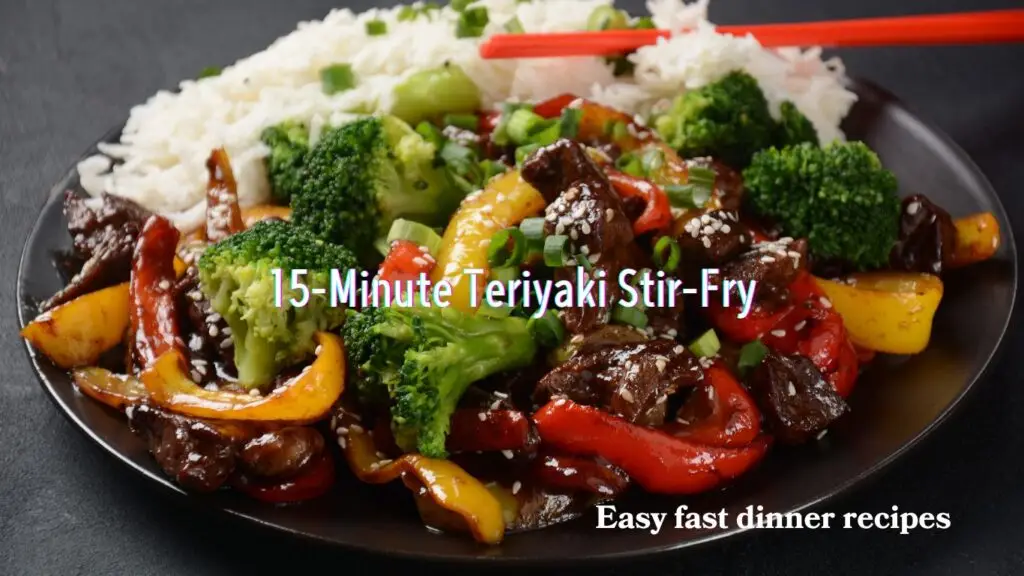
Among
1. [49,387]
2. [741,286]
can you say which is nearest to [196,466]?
[49,387]

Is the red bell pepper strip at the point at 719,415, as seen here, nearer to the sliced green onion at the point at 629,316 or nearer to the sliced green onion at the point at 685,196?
the sliced green onion at the point at 629,316

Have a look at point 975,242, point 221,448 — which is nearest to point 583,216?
point 221,448

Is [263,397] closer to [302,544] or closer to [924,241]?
[302,544]

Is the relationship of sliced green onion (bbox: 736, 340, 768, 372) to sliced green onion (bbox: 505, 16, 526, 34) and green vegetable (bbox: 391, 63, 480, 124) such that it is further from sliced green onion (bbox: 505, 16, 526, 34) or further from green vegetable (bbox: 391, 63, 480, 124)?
sliced green onion (bbox: 505, 16, 526, 34)

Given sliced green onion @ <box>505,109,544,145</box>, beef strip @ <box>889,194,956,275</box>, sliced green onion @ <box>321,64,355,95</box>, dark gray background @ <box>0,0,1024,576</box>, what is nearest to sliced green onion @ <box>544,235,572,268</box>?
sliced green onion @ <box>505,109,544,145</box>

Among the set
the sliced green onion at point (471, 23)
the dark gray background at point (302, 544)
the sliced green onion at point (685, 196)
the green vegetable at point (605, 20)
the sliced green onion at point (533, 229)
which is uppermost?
the sliced green onion at point (471, 23)

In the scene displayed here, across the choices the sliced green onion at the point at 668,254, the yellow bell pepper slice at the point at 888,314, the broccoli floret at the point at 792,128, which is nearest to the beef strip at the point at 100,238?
the sliced green onion at the point at 668,254

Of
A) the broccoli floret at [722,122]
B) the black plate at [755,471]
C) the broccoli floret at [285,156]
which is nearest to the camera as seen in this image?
the black plate at [755,471]
